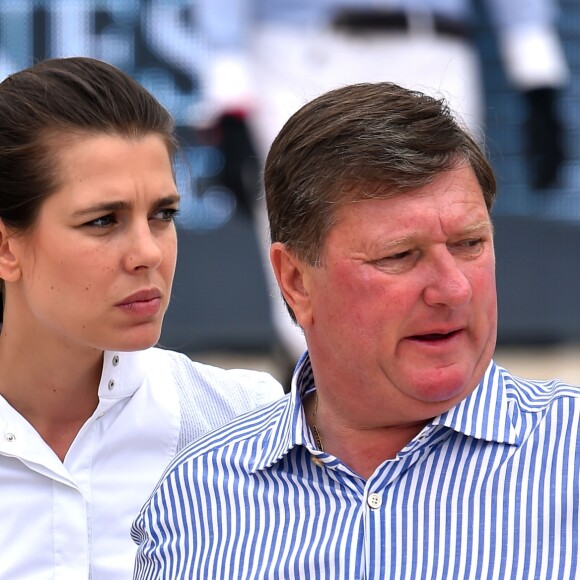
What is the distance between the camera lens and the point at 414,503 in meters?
1.87

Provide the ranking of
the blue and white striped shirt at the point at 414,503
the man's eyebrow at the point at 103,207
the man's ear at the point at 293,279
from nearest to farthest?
the blue and white striped shirt at the point at 414,503
the man's ear at the point at 293,279
the man's eyebrow at the point at 103,207

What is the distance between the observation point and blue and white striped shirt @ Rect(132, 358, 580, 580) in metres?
1.82

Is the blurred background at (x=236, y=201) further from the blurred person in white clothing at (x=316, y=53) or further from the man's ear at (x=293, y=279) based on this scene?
the man's ear at (x=293, y=279)

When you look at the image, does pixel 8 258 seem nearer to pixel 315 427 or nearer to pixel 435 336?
pixel 315 427

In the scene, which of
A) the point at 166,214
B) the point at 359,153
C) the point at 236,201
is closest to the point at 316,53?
the point at 236,201

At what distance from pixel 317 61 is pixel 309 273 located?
11.2ft

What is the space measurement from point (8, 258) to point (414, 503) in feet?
3.37

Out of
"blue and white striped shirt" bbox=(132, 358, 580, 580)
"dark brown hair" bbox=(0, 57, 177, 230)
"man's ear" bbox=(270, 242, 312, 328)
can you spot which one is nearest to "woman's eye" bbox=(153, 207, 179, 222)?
"dark brown hair" bbox=(0, 57, 177, 230)

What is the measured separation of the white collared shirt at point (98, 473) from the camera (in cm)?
249

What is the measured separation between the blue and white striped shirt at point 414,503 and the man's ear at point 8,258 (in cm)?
65

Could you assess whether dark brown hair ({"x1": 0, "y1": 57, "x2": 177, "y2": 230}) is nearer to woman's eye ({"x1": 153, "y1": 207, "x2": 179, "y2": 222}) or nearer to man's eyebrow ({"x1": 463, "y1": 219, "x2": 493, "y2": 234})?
woman's eye ({"x1": 153, "y1": 207, "x2": 179, "y2": 222})

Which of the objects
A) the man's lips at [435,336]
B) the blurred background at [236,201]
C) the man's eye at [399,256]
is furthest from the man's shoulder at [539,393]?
the blurred background at [236,201]

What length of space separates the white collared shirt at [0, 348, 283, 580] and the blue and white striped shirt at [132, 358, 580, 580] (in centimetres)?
47

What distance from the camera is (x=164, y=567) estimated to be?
6.80ft
